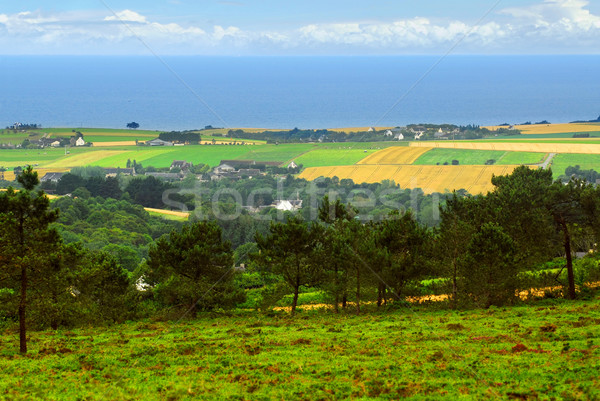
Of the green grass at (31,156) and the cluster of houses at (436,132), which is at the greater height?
the cluster of houses at (436,132)

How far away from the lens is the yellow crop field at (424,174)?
92.8 metres

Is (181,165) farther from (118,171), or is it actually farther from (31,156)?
(31,156)

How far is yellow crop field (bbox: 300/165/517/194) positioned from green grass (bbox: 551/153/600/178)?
8416 mm

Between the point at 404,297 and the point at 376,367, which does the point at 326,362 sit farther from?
the point at 404,297

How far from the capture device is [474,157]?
114500 millimetres

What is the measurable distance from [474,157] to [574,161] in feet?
54.3

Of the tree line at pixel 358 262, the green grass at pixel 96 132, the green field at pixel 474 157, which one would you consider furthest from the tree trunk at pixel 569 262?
the green grass at pixel 96 132

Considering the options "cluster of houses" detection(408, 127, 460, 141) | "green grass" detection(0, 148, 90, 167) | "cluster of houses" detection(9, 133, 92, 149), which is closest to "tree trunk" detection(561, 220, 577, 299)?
"green grass" detection(0, 148, 90, 167)

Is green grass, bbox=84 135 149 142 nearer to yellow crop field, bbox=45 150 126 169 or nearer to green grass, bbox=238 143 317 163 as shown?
yellow crop field, bbox=45 150 126 169

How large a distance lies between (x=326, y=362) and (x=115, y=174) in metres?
103

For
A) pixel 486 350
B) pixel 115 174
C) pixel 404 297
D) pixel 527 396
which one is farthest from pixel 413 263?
pixel 115 174

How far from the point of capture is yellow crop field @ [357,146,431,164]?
111 meters

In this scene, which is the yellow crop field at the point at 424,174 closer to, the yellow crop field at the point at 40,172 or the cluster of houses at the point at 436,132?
the cluster of houses at the point at 436,132

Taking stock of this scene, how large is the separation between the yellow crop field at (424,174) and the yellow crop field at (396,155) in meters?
3.86
